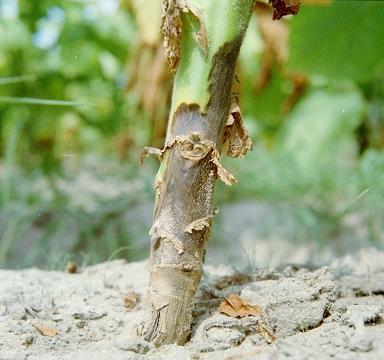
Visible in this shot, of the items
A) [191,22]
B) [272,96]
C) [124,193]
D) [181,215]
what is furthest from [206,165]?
[272,96]

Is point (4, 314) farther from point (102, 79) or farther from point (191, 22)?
point (102, 79)

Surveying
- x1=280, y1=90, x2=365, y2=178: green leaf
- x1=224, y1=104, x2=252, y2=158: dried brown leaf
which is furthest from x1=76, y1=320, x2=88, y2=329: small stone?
x1=280, y1=90, x2=365, y2=178: green leaf

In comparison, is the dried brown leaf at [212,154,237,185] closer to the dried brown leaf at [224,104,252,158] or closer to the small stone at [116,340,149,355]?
the dried brown leaf at [224,104,252,158]

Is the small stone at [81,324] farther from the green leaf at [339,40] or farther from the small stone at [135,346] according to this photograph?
the green leaf at [339,40]

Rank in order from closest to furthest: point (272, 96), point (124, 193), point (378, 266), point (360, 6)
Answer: point (378, 266) < point (360, 6) < point (124, 193) < point (272, 96)

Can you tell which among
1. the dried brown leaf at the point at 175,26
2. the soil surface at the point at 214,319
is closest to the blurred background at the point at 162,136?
the soil surface at the point at 214,319
